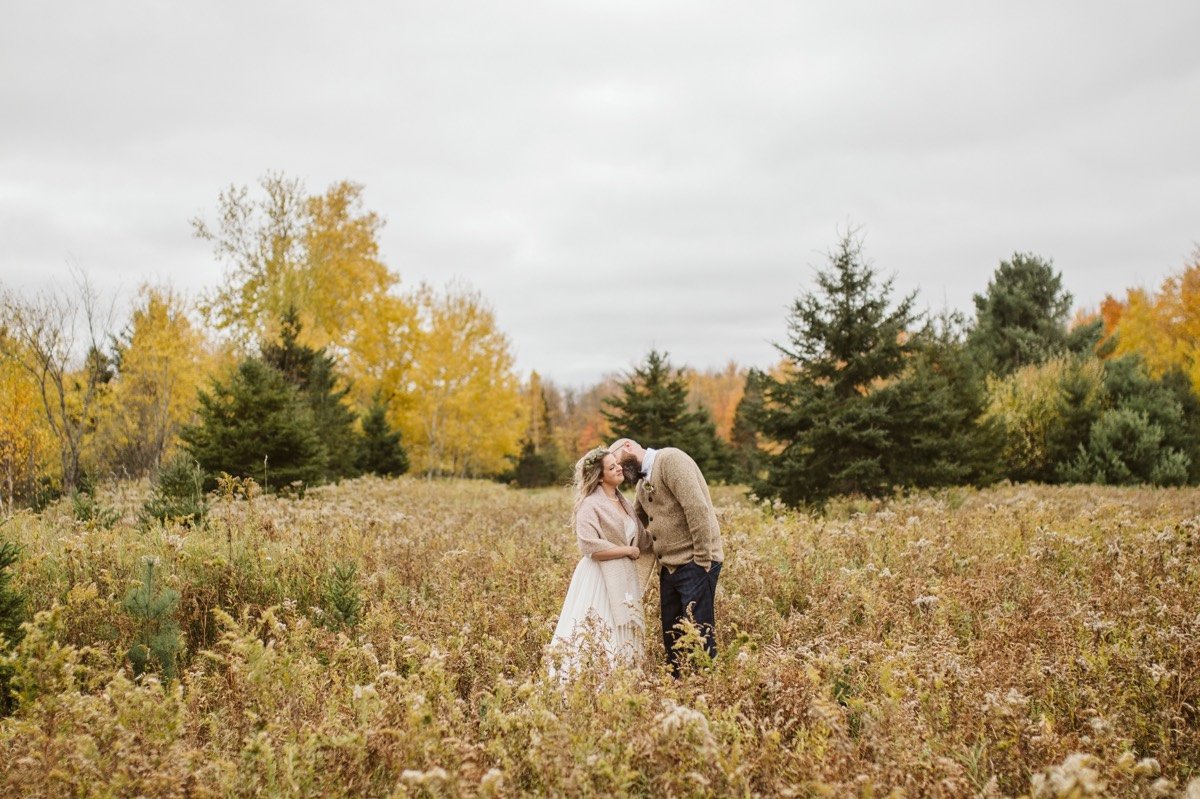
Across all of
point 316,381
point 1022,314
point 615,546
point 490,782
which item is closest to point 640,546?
point 615,546

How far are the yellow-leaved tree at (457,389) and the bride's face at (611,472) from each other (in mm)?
20966

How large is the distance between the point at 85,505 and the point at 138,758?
7.60 metres

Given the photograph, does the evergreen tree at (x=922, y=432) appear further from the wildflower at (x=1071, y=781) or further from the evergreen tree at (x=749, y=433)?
the wildflower at (x=1071, y=781)

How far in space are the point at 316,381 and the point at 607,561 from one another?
18.3 m

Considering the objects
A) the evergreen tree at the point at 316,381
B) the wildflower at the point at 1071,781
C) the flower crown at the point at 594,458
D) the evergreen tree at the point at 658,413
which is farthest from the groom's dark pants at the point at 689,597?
the evergreen tree at the point at 658,413

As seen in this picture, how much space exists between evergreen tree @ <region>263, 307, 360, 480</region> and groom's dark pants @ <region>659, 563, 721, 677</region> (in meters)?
16.9

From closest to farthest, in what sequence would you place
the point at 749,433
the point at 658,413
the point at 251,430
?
the point at 251,430, the point at 658,413, the point at 749,433

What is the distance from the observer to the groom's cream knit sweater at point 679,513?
5.04 meters

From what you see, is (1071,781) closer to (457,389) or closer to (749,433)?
(457,389)

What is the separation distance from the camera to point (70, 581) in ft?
21.1

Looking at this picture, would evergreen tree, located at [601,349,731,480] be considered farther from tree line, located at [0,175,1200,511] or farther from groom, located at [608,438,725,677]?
groom, located at [608,438,725,677]

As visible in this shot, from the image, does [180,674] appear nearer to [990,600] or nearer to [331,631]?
[331,631]

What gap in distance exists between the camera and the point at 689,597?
5098 millimetres

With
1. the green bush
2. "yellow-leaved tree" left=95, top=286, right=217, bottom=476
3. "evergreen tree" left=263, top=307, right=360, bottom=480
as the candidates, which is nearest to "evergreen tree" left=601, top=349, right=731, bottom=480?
"evergreen tree" left=263, top=307, right=360, bottom=480
